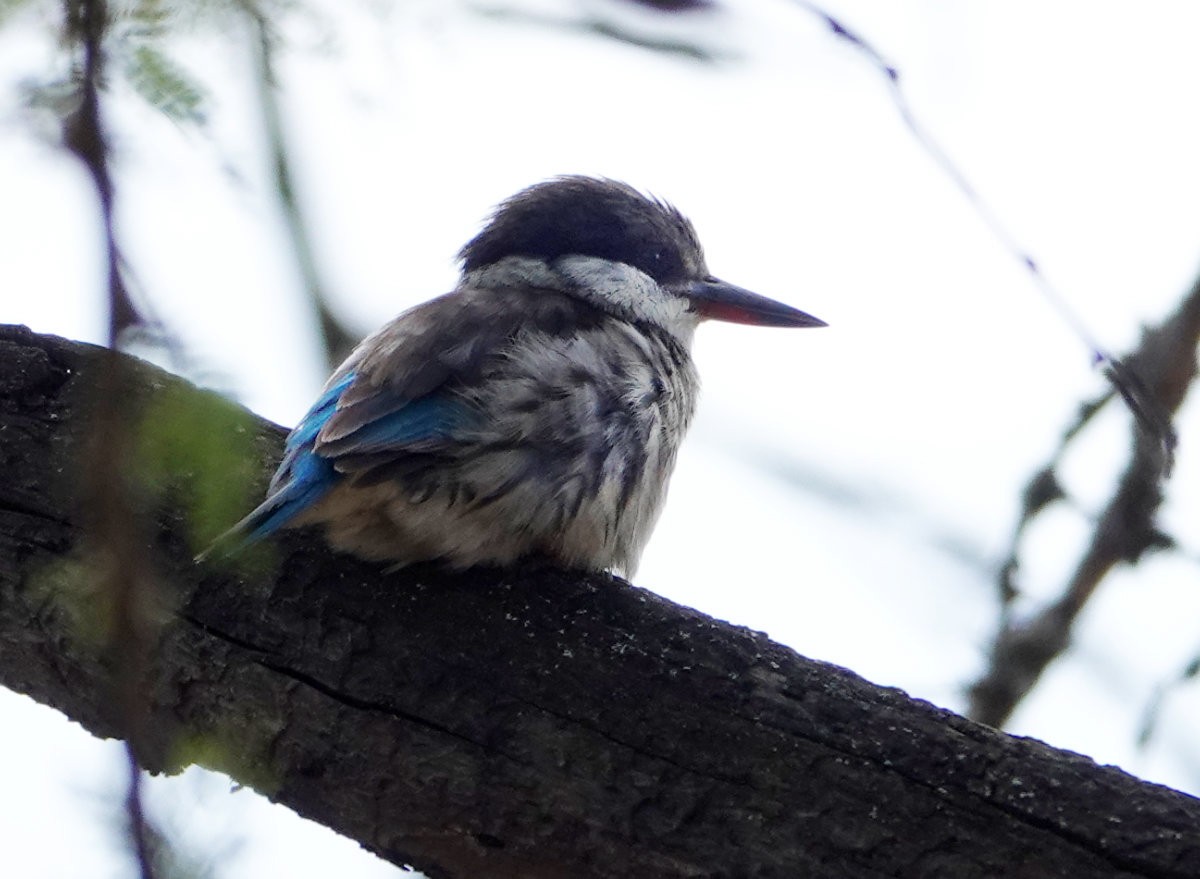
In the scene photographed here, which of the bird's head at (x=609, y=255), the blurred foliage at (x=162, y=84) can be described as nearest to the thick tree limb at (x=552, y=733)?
the blurred foliage at (x=162, y=84)

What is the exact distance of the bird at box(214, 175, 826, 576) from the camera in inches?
111

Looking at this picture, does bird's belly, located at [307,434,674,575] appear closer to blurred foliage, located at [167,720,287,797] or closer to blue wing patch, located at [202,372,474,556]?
blue wing patch, located at [202,372,474,556]

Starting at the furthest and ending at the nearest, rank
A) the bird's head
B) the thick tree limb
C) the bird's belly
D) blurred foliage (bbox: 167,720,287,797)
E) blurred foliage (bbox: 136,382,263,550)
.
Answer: the bird's head < the bird's belly < blurred foliage (bbox: 167,720,287,797) < the thick tree limb < blurred foliage (bbox: 136,382,263,550)

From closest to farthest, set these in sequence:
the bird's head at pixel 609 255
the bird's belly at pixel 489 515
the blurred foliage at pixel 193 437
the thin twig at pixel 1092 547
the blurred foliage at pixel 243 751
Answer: the blurred foliage at pixel 193 437, the blurred foliage at pixel 243 751, the bird's belly at pixel 489 515, the thin twig at pixel 1092 547, the bird's head at pixel 609 255

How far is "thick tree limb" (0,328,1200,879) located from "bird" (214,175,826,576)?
0.11 meters

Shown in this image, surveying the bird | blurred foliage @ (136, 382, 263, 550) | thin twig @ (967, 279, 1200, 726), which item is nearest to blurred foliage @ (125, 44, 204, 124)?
blurred foliage @ (136, 382, 263, 550)

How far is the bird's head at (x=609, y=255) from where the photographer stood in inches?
161

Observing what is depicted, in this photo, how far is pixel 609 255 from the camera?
4.19 metres

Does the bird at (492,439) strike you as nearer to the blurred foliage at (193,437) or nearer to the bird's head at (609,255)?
the bird's head at (609,255)

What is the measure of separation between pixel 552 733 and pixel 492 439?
68 cm

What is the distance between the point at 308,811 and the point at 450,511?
1.99 ft

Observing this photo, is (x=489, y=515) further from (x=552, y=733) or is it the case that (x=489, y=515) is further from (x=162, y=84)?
(x=162, y=84)

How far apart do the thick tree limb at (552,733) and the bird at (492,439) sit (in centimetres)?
11

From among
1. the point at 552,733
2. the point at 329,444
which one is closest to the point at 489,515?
the point at 329,444
